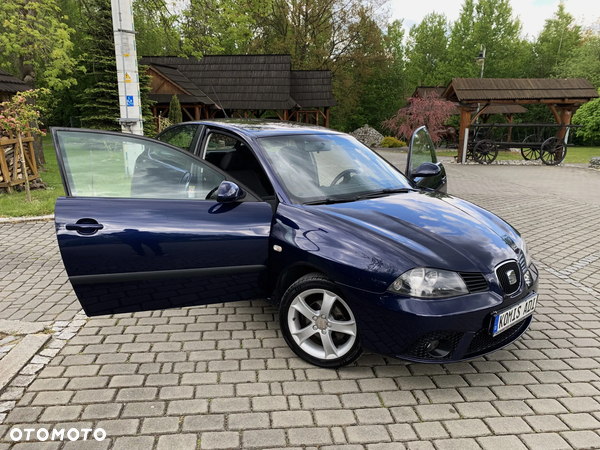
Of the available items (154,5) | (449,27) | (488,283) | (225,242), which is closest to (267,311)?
(225,242)

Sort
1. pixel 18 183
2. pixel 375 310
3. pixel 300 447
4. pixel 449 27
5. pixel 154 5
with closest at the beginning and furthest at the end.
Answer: pixel 300 447
pixel 375 310
pixel 18 183
pixel 154 5
pixel 449 27

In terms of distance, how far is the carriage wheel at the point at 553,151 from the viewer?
20.4m

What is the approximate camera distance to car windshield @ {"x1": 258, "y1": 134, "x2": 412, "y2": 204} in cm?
349

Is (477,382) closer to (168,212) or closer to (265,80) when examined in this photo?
(168,212)

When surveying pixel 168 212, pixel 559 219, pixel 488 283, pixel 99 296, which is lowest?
pixel 559 219

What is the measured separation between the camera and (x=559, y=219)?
8.60 m

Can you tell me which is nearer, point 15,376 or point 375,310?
point 375,310

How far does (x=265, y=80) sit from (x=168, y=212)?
26193 millimetres

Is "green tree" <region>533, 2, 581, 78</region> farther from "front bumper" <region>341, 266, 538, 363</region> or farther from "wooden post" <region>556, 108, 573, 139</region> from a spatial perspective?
"front bumper" <region>341, 266, 538, 363</region>

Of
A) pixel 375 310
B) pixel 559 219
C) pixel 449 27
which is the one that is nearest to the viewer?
pixel 375 310

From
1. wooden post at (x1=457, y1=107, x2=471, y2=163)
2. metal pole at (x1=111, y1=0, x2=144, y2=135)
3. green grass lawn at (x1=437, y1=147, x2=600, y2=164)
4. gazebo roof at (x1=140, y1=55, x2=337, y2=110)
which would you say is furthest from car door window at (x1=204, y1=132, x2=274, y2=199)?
green grass lawn at (x1=437, y1=147, x2=600, y2=164)

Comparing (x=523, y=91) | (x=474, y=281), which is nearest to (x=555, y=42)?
(x=523, y=91)

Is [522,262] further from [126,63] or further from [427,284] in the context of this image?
[126,63]

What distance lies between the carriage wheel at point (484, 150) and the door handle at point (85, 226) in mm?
21328
